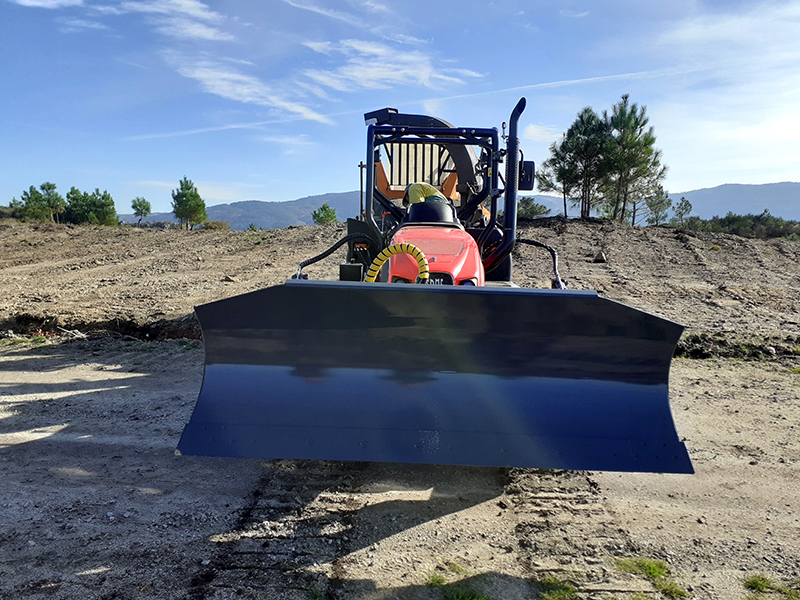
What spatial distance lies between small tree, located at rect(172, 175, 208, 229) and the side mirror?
4952 cm

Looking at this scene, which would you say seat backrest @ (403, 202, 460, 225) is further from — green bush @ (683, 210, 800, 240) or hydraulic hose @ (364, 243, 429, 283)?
green bush @ (683, 210, 800, 240)

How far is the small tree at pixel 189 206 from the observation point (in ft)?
168

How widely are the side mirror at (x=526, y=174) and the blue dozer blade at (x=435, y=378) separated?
2.33 m

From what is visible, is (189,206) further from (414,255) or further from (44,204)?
(414,255)

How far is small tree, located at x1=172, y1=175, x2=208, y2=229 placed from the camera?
51.2 metres

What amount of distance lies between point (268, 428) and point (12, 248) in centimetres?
1957

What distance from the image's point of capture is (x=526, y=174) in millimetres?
5082

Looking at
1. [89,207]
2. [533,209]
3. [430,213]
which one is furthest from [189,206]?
[430,213]

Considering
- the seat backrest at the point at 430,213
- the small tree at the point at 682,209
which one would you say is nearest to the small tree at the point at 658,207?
the small tree at the point at 682,209

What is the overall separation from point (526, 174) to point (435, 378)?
271cm

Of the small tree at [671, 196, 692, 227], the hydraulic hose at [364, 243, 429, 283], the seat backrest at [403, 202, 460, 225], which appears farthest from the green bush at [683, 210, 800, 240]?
the hydraulic hose at [364, 243, 429, 283]

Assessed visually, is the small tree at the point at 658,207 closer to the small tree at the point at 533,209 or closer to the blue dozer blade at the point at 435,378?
the small tree at the point at 533,209

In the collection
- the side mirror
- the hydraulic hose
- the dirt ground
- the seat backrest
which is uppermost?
the side mirror

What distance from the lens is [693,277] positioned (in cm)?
1303
